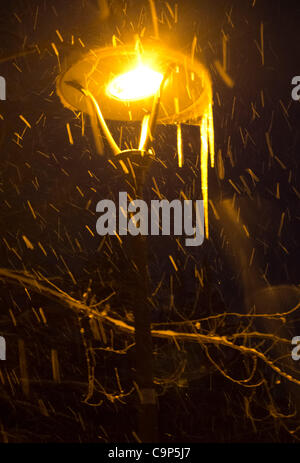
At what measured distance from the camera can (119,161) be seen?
11.1 feet

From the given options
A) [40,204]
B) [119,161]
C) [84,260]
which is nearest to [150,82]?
[119,161]

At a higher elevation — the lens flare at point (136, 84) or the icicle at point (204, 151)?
the lens flare at point (136, 84)

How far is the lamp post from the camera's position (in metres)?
2.84

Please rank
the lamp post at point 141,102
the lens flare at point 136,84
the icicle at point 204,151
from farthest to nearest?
the icicle at point 204,151
the lens flare at point 136,84
the lamp post at point 141,102

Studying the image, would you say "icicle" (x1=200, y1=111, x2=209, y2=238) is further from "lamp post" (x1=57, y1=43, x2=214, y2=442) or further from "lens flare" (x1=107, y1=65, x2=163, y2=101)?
"lens flare" (x1=107, y1=65, x2=163, y2=101)

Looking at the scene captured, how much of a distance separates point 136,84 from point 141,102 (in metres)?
0.23

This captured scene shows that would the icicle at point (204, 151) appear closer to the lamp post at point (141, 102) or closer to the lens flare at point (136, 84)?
the lamp post at point (141, 102)

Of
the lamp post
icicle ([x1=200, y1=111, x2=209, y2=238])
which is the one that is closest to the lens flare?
the lamp post

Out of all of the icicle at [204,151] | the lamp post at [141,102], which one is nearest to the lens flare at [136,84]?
the lamp post at [141,102]

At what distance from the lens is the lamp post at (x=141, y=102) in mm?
2844

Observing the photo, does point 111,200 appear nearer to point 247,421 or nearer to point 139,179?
point 139,179

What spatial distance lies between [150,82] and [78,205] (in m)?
3.52

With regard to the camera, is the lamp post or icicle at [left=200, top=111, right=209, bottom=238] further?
icicle at [left=200, top=111, right=209, bottom=238]

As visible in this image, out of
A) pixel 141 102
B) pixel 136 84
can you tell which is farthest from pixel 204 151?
pixel 136 84
